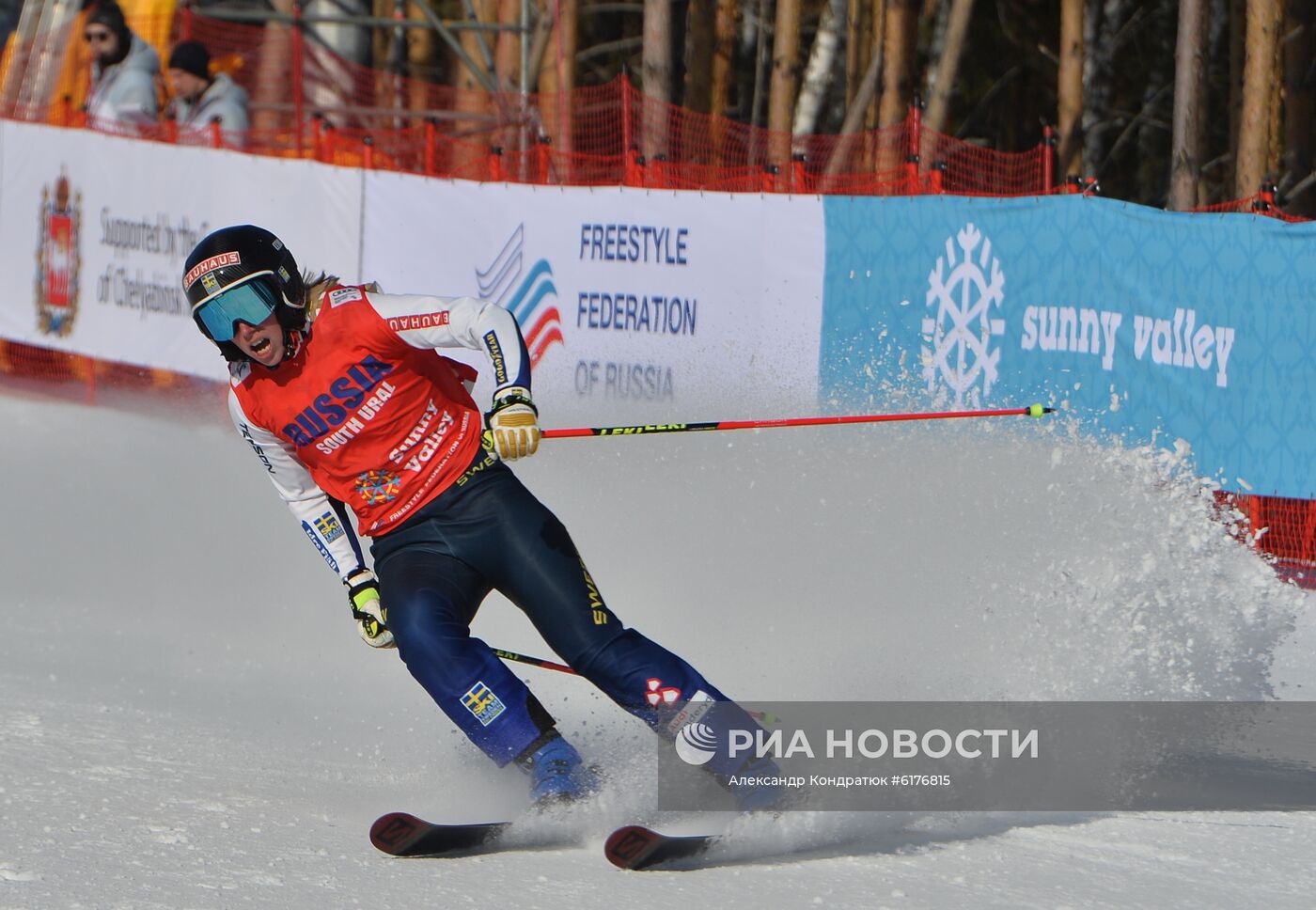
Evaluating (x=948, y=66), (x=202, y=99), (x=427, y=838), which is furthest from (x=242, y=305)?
(x=948, y=66)

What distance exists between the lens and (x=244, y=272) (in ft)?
15.6

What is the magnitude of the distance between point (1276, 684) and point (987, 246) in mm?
3262

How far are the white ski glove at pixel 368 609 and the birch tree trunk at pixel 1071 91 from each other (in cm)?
1057

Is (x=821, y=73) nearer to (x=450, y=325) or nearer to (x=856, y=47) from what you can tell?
(x=856, y=47)

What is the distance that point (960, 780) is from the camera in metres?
5.24

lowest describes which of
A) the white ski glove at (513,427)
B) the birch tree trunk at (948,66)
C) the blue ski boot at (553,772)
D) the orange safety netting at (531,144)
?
the blue ski boot at (553,772)

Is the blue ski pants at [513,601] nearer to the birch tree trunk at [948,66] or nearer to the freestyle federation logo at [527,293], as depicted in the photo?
the freestyle federation logo at [527,293]

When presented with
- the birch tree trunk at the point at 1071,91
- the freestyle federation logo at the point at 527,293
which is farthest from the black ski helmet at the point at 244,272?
the birch tree trunk at the point at 1071,91

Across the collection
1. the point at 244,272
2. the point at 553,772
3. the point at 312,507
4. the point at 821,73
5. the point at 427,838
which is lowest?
the point at 427,838

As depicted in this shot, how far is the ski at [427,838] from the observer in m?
4.54

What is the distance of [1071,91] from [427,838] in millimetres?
11552

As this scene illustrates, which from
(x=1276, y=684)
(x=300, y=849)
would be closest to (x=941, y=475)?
(x=1276, y=684)

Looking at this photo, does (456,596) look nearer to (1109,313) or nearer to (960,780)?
A: (960,780)

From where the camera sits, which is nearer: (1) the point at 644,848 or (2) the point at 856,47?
(1) the point at 644,848
